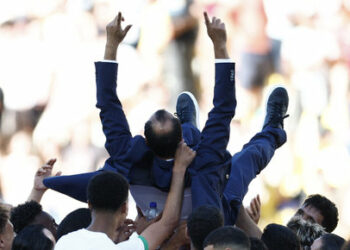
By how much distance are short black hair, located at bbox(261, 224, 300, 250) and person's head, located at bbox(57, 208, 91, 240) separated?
0.72 m

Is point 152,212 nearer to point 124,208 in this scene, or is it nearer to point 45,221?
point 124,208

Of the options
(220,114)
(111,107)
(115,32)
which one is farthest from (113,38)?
(220,114)

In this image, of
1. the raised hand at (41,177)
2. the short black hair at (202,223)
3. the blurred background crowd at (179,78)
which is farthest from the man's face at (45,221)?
the blurred background crowd at (179,78)

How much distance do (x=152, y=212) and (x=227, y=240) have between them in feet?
2.51

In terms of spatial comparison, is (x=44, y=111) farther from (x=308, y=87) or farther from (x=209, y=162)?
(x=209, y=162)

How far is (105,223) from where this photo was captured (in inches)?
127

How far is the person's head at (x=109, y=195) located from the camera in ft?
10.6

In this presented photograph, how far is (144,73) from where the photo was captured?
8016 millimetres

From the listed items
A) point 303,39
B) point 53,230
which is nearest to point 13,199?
point 303,39

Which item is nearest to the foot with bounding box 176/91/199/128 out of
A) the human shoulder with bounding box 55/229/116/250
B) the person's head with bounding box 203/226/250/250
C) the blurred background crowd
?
the human shoulder with bounding box 55/229/116/250

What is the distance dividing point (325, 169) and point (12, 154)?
275 centimetres

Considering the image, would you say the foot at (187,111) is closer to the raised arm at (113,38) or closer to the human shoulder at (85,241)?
the raised arm at (113,38)

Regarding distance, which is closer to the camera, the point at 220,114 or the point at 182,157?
the point at 182,157

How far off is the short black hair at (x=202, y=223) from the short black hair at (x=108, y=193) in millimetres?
261
